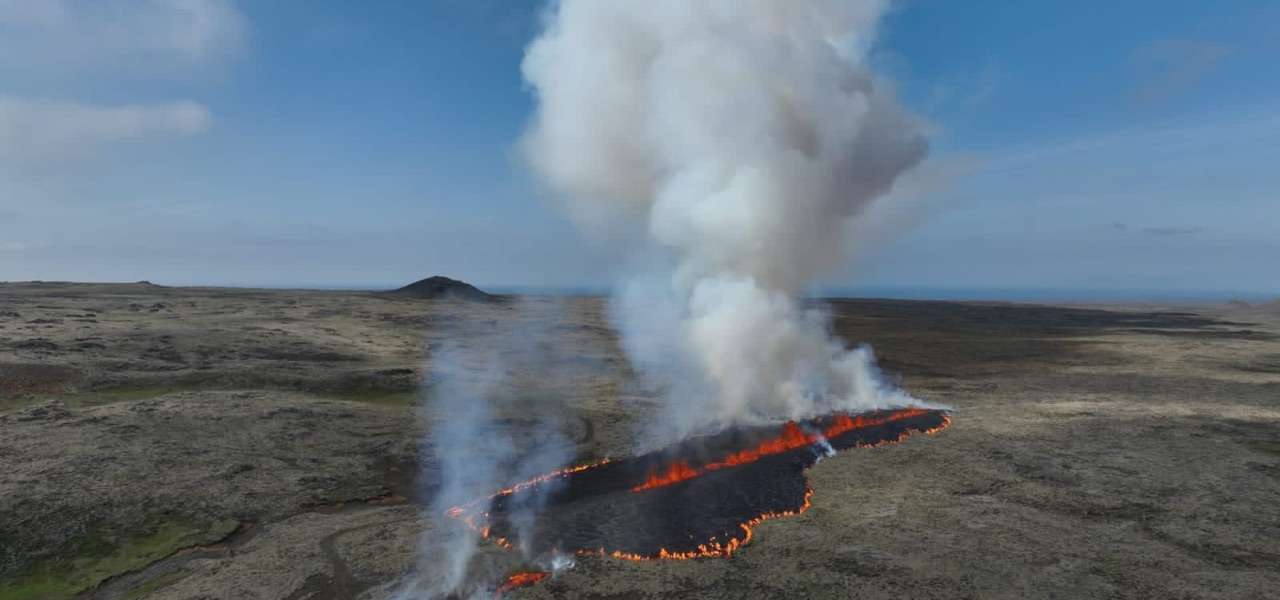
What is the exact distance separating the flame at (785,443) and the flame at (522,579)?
8300mm

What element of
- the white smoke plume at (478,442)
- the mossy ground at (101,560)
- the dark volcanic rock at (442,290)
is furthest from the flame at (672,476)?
the dark volcanic rock at (442,290)

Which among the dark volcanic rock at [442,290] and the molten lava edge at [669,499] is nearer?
the molten lava edge at [669,499]

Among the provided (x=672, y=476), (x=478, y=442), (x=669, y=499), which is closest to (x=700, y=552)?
(x=669, y=499)

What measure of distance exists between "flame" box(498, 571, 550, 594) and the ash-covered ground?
0.64 meters

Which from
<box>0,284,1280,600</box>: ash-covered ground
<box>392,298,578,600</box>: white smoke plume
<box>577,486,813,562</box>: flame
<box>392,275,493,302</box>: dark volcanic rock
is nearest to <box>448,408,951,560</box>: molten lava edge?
<box>577,486,813,562</box>: flame

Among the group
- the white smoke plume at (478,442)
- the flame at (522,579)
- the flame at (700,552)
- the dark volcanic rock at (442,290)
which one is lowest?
the flame at (700,552)

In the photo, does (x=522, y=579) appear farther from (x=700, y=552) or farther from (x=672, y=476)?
(x=672, y=476)

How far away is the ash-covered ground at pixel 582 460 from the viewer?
57.8 feet

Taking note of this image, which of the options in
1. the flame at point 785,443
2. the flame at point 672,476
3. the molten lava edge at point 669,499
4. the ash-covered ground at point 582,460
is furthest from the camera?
the flame at point 785,443

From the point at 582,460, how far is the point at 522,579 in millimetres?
12574

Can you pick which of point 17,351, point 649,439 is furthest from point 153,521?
point 17,351

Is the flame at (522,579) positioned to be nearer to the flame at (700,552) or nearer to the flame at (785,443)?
the flame at (700,552)

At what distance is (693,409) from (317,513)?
2238cm

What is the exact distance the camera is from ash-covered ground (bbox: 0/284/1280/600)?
1761 cm
